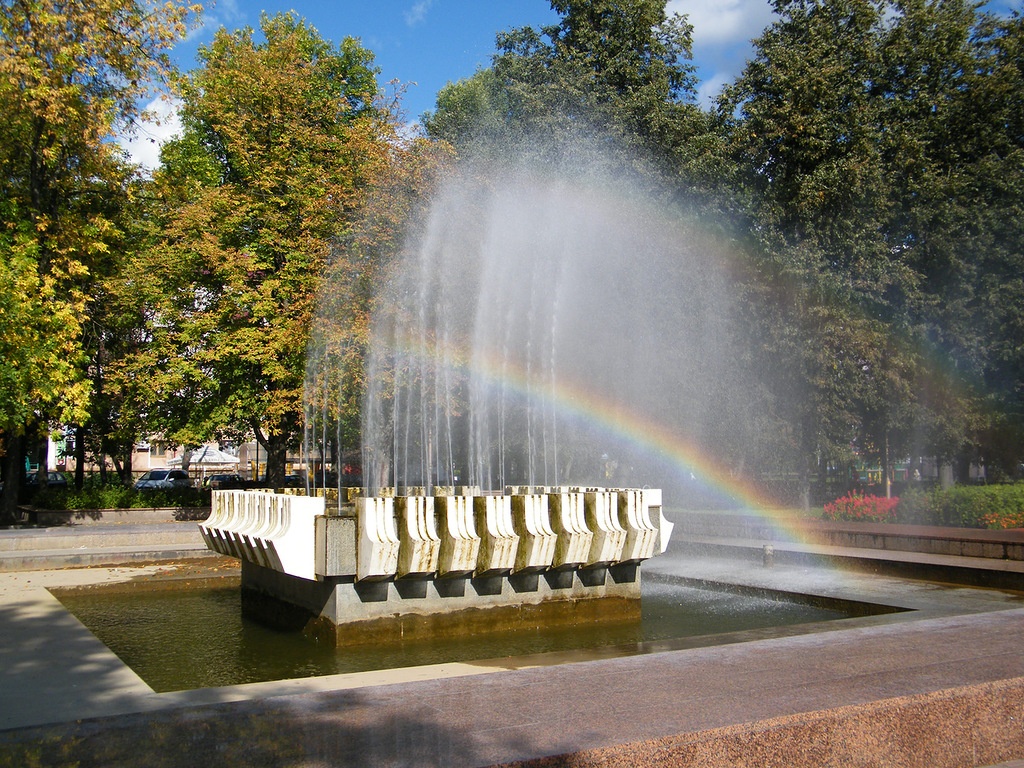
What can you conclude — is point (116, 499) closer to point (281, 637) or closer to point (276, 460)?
point (276, 460)

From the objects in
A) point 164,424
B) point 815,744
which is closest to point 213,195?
point 164,424

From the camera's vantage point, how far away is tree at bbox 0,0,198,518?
17609 millimetres

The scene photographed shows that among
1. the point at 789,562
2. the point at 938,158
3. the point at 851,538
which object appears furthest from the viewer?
the point at 938,158

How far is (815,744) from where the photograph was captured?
433cm

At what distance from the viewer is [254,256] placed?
78.1 ft

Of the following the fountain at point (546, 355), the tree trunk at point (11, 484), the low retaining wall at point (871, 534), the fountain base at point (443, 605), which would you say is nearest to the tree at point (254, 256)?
the fountain at point (546, 355)

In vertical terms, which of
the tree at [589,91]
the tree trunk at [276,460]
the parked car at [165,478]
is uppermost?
the tree at [589,91]

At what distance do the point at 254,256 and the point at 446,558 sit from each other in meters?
17.4

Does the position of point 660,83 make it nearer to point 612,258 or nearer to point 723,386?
point 612,258

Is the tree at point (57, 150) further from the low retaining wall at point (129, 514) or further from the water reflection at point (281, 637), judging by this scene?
the water reflection at point (281, 637)

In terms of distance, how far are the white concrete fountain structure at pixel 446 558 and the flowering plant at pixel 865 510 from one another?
11.2 m

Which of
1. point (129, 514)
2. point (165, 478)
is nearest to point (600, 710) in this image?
point (129, 514)

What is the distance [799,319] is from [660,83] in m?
9.68

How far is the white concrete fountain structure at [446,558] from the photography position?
809 centimetres
